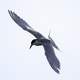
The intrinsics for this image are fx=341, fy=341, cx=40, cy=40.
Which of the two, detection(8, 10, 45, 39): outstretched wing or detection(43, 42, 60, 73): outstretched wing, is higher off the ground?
detection(8, 10, 45, 39): outstretched wing

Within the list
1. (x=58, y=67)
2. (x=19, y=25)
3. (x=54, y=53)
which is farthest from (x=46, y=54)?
(x=19, y=25)

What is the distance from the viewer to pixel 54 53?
3020 cm

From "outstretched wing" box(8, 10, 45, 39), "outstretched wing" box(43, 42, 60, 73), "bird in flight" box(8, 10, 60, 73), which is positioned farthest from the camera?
"outstretched wing" box(8, 10, 45, 39)

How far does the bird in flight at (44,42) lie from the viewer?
27281mm

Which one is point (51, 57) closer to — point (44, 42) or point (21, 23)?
point (44, 42)

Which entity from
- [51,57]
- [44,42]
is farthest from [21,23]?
[51,57]

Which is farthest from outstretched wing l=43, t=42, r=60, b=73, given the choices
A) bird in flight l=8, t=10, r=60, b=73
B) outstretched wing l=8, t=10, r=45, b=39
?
outstretched wing l=8, t=10, r=45, b=39

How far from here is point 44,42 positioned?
3123 cm

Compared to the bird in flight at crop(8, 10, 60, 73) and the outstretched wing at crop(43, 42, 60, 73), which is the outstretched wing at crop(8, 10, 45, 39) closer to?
the bird in flight at crop(8, 10, 60, 73)

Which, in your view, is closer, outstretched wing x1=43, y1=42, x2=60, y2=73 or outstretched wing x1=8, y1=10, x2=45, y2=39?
outstretched wing x1=43, y1=42, x2=60, y2=73

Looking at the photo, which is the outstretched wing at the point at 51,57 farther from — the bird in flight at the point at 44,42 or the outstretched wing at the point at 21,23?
the outstretched wing at the point at 21,23

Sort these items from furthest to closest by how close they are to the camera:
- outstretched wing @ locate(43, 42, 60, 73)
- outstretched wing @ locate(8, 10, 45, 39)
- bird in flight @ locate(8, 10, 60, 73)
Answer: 1. outstretched wing @ locate(8, 10, 45, 39)
2. bird in flight @ locate(8, 10, 60, 73)
3. outstretched wing @ locate(43, 42, 60, 73)

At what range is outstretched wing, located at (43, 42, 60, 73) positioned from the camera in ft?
86.6

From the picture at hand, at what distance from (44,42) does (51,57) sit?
9.17ft
